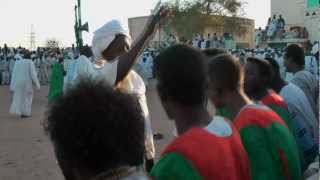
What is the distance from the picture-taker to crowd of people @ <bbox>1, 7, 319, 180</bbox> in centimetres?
194

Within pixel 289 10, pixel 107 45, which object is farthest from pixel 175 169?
pixel 289 10

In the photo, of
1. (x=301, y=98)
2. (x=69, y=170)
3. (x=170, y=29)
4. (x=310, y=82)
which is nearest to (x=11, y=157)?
(x=310, y=82)

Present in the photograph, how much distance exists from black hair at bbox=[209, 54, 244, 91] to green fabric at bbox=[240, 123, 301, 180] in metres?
0.25

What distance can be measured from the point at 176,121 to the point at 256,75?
1633 millimetres

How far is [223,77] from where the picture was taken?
3184mm

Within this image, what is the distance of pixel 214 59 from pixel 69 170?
1414 mm

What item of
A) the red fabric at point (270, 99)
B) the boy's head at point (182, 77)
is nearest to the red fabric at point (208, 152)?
the boy's head at point (182, 77)

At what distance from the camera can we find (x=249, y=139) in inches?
122

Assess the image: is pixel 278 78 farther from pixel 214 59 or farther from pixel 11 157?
pixel 11 157

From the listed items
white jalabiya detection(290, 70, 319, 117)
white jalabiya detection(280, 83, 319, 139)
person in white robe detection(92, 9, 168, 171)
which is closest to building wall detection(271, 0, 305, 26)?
white jalabiya detection(290, 70, 319, 117)

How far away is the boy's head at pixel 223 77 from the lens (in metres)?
3.17

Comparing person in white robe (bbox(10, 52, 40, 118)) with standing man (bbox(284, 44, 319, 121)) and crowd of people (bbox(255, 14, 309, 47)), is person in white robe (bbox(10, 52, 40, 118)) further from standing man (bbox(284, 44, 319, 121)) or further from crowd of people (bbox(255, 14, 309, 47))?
crowd of people (bbox(255, 14, 309, 47))

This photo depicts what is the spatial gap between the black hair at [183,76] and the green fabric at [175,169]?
32cm

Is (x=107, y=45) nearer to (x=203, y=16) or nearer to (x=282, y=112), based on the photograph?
(x=282, y=112)
